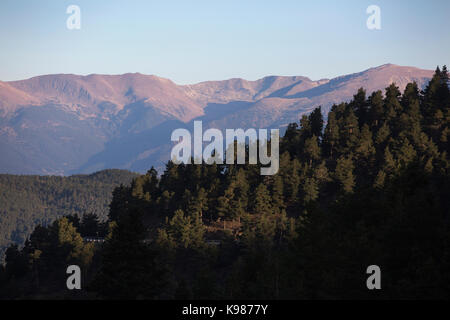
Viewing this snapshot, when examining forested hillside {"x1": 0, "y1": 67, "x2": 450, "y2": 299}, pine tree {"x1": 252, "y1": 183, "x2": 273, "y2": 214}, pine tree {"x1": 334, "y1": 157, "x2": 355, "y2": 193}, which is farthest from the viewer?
pine tree {"x1": 334, "y1": 157, "x2": 355, "y2": 193}

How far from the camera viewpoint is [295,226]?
232ft

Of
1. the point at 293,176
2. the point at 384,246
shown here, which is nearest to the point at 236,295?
the point at 384,246

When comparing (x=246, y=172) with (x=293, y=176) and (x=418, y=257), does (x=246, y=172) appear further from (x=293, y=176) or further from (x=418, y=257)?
(x=418, y=257)

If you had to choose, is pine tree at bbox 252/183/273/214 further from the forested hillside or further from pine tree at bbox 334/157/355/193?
pine tree at bbox 334/157/355/193

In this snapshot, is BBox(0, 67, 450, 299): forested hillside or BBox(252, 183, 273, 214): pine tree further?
BBox(252, 183, 273, 214): pine tree

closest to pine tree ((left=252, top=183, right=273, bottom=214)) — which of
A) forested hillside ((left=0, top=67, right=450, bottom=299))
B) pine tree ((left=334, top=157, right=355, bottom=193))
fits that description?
forested hillside ((left=0, top=67, right=450, bottom=299))

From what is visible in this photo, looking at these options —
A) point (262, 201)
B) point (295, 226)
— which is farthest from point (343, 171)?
point (295, 226)

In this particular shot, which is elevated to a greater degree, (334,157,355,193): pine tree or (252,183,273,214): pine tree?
(334,157,355,193): pine tree

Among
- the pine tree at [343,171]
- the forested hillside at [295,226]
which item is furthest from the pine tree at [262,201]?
the pine tree at [343,171]

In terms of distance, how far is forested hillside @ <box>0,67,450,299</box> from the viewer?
103 feet

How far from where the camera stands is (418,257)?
2936 centimetres

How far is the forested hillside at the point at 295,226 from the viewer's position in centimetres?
3138

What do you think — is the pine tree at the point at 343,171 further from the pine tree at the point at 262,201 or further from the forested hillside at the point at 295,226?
the pine tree at the point at 262,201

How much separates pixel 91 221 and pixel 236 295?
71550 millimetres
